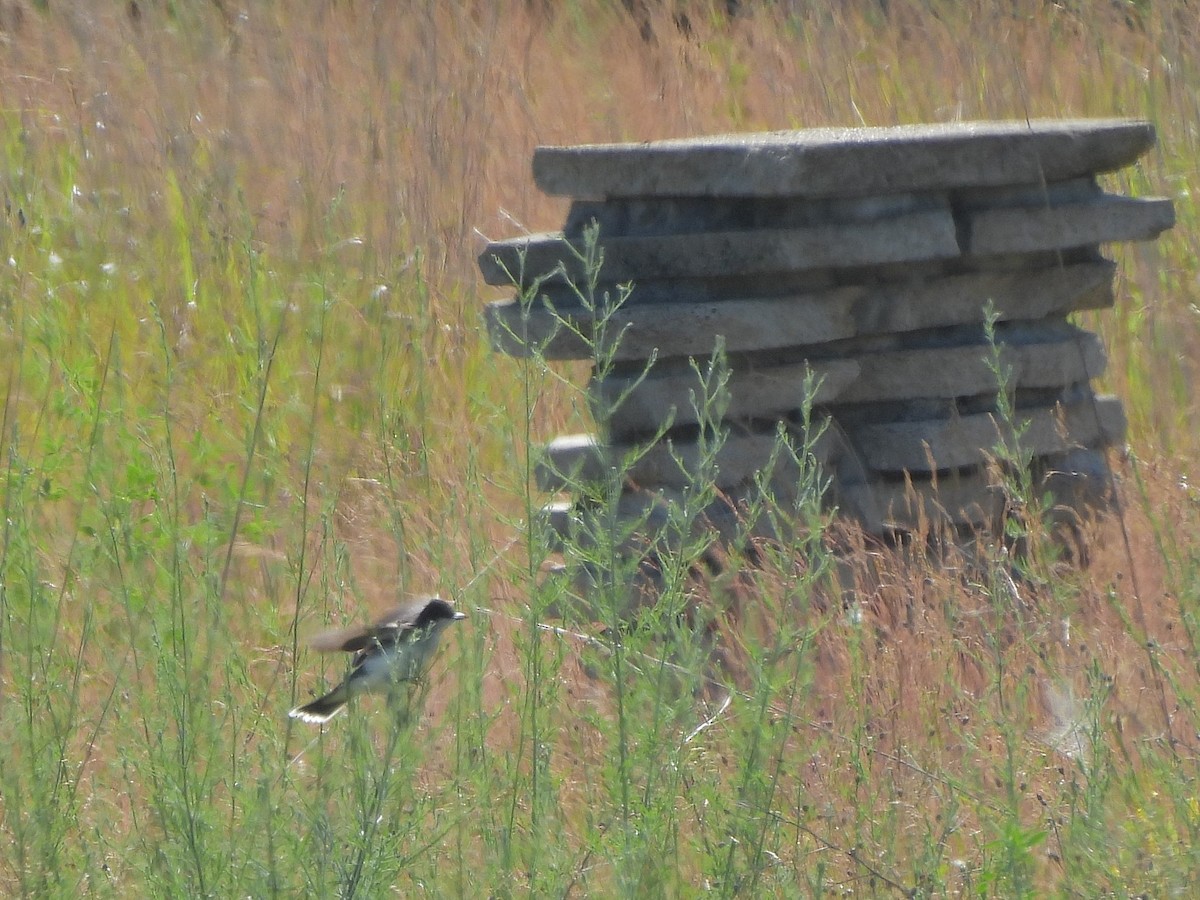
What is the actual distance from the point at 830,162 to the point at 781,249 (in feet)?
0.70

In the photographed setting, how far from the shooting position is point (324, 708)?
2584 millimetres

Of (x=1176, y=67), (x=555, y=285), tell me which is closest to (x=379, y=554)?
(x=555, y=285)

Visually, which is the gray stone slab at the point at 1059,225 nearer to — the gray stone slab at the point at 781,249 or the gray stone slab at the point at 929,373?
the gray stone slab at the point at 781,249

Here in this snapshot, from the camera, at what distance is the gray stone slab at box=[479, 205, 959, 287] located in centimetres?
361

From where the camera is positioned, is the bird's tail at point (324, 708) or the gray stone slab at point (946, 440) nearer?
the bird's tail at point (324, 708)

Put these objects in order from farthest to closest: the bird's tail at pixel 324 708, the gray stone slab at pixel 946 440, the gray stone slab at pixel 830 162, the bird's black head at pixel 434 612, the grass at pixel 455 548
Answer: the gray stone slab at pixel 946 440
the gray stone slab at pixel 830 162
the bird's black head at pixel 434 612
the bird's tail at pixel 324 708
the grass at pixel 455 548

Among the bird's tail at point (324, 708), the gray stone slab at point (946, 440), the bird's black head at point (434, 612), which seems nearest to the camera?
the bird's tail at point (324, 708)

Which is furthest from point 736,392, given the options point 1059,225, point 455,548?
point 1059,225

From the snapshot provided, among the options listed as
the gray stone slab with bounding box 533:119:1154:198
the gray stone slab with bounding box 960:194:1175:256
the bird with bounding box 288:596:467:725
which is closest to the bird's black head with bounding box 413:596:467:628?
the bird with bounding box 288:596:467:725

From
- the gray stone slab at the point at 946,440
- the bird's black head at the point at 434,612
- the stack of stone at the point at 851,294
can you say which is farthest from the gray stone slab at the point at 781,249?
the bird's black head at the point at 434,612

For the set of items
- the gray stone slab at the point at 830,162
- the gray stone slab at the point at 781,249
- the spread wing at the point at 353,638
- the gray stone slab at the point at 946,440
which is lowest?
the gray stone slab at the point at 946,440

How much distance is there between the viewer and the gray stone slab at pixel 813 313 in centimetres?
361

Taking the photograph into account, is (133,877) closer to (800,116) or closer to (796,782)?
(796,782)

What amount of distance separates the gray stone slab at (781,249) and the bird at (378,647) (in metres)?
1.08
